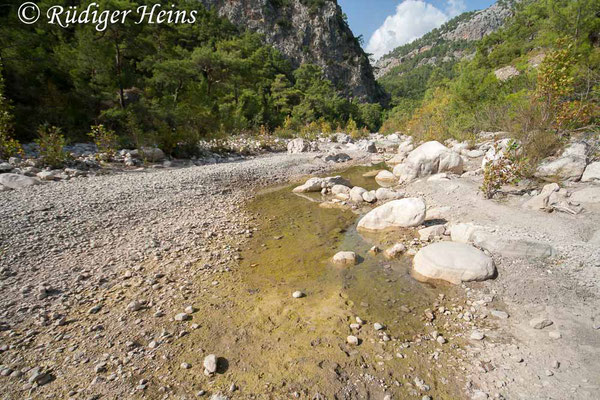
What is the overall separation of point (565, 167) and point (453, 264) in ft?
19.4

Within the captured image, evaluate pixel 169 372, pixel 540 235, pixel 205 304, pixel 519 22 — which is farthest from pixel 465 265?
pixel 519 22

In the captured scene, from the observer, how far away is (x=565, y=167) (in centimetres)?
723

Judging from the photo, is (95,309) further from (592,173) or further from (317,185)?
(592,173)

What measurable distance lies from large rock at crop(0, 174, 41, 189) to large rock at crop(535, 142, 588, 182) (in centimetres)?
1413

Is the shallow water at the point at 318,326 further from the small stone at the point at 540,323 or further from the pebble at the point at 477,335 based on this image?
the small stone at the point at 540,323

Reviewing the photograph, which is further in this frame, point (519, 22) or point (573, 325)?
point (519, 22)

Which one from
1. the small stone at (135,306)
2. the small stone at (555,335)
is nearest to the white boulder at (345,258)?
the small stone at (555,335)

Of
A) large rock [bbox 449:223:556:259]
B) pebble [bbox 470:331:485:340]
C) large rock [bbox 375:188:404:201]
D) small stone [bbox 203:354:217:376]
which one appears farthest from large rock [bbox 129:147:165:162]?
pebble [bbox 470:331:485:340]

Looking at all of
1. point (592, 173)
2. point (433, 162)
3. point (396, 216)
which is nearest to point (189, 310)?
point (396, 216)

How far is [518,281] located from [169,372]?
4.61 meters

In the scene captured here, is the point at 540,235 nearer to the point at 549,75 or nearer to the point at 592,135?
the point at 549,75

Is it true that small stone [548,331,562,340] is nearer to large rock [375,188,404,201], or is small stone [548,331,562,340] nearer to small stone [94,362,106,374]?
small stone [94,362,106,374]

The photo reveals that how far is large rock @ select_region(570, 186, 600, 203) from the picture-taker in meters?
5.58

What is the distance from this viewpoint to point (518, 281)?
389 cm
